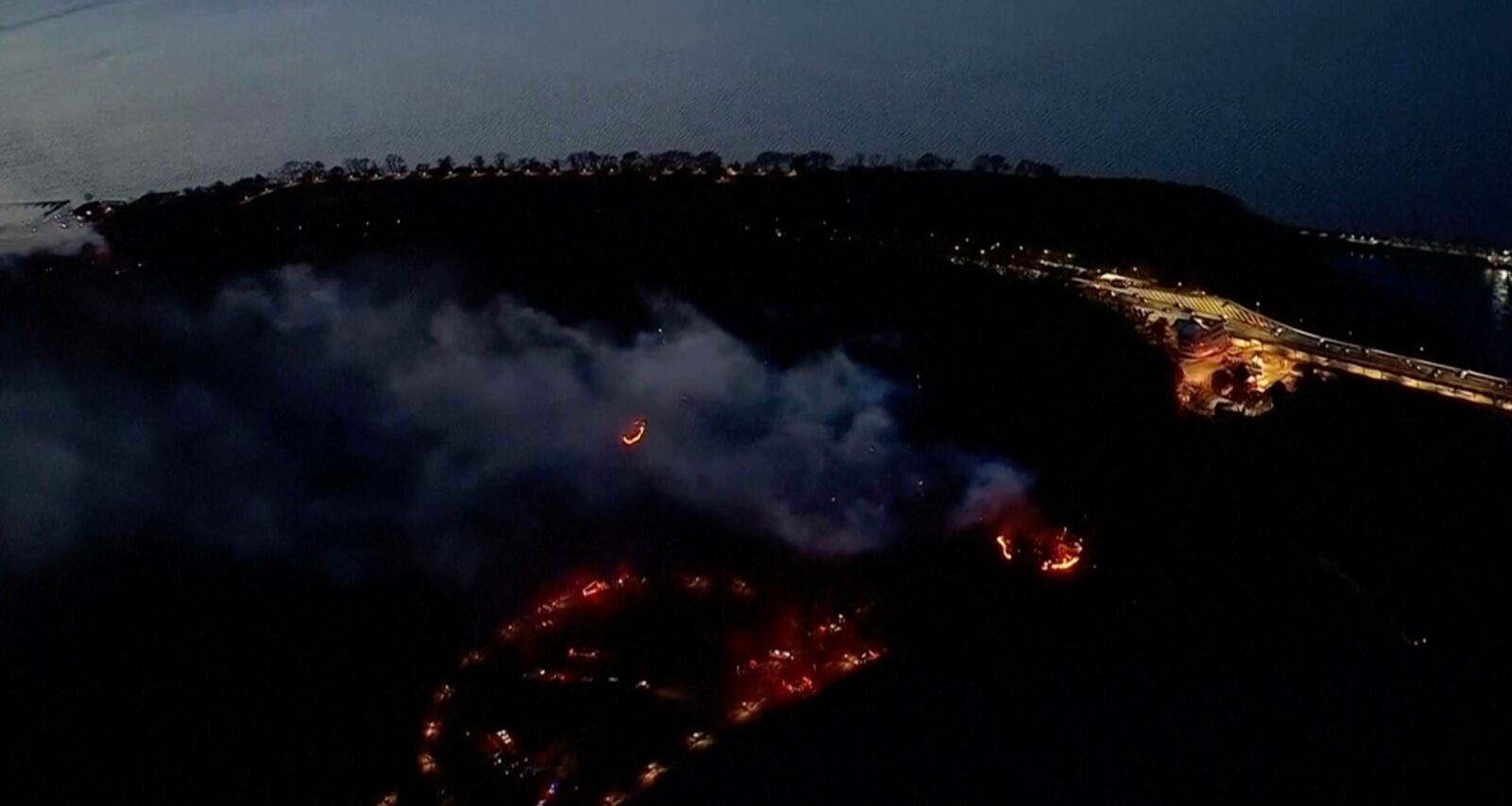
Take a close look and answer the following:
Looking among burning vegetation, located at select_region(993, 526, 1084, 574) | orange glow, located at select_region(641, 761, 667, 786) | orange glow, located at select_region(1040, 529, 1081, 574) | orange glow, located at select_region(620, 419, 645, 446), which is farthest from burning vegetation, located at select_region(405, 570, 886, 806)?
orange glow, located at select_region(620, 419, 645, 446)

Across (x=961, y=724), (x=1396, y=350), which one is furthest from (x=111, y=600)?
(x=1396, y=350)

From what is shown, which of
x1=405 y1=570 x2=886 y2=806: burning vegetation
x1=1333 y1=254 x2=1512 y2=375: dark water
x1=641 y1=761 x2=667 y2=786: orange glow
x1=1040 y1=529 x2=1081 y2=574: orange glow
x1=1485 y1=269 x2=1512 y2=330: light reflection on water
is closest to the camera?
x1=641 y1=761 x2=667 y2=786: orange glow

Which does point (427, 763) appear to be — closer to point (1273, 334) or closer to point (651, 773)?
point (651, 773)

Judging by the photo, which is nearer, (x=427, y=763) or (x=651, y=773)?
(x=651, y=773)

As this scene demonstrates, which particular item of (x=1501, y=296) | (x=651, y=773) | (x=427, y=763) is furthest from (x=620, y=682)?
(x=1501, y=296)

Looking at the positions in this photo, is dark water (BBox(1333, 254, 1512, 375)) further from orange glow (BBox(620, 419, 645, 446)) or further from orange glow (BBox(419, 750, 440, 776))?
orange glow (BBox(419, 750, 440, 776))

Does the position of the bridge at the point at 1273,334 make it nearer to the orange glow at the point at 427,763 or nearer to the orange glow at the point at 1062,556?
the orange glow at the point at 1062,556
